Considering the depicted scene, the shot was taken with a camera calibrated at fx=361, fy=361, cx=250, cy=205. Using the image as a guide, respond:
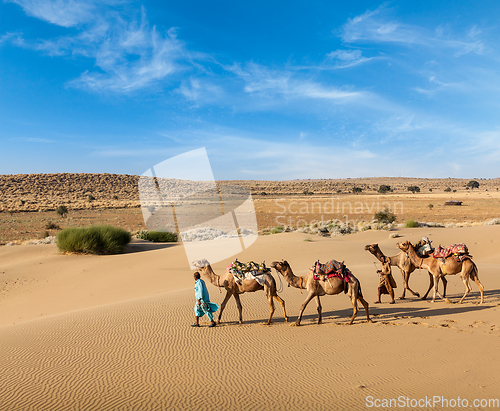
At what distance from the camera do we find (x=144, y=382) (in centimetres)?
517

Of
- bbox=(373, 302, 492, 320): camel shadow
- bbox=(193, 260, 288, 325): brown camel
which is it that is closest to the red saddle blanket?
bbox=(373, 302, 492, 320): camel shadow

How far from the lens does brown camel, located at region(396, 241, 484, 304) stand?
932 centimetres

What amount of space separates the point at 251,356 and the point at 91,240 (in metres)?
17.2

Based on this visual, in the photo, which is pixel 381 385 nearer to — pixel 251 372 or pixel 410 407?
pixel 410 407

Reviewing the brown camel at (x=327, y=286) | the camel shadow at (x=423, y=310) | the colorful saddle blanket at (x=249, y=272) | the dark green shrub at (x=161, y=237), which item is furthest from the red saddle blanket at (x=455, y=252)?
the dark green shrub at (x=161, y=237)

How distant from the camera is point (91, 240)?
20.7m

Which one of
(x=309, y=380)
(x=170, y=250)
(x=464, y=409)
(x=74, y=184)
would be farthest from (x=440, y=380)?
(x=74, y=184)

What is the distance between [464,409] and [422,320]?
415 cm

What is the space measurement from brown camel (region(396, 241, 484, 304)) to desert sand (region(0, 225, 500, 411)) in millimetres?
610

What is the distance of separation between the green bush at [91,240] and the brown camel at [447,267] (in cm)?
1714

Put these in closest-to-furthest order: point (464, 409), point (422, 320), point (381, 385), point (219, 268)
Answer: point (464, 409) < point (381, 385) < point (422, 320) < point (219, 268)

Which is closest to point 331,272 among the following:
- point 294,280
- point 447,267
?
point 294,280

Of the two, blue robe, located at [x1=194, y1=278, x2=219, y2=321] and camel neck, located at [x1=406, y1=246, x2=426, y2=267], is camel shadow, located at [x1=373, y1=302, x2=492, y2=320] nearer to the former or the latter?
camel neck, located at [x1=406, y1=246, x2=426, y2=267]

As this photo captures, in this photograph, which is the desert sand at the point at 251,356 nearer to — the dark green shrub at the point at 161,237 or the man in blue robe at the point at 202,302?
the man in blue robe at the point at 202,302
